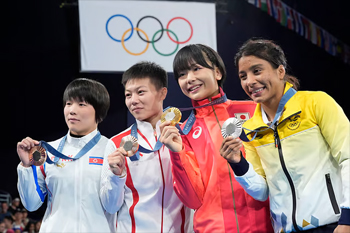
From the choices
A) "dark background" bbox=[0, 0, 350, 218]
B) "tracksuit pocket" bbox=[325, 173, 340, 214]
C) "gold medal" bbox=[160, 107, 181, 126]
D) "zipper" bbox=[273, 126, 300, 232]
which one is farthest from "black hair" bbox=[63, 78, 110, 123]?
"dark background" bbox=[0, 0, 350, 218]

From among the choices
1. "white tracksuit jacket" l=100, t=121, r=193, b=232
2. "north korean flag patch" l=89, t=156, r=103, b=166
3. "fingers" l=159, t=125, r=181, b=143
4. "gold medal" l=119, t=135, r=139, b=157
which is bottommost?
"white tracksuit jacket" l=100, t=121, r=193, b=232

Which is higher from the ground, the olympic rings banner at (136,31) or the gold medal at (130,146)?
the olympic rings banner at (136,31)

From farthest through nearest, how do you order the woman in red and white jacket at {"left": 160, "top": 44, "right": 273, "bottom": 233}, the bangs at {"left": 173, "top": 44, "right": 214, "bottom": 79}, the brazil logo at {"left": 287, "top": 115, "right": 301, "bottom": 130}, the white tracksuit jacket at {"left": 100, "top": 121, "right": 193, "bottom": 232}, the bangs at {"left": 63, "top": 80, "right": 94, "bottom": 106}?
the bangs at {"left": 63, "top": 80, "right": 94, "bottom": 106} → the bangs at {"left": 173, "top": 44, "right": 214, "bottom": 79} → the white tracksuit jacket at {"left": 100, "top": 121, "right": 193, "bottom": 232} → the woman in red and white jacket at {"left": 160, "top": 44, "right": 273, "bottom": 233} → the brazil logo at {"left": 287, "top": 115, "right": 301, "bottom": 130}

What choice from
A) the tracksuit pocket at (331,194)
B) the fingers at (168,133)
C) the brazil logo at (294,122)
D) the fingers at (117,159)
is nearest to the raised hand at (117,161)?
the fingers at (117,159)

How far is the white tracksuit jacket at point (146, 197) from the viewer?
2348 millimetres

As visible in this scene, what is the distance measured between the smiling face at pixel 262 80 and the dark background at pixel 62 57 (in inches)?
248

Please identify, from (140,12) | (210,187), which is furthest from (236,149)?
(140,12)

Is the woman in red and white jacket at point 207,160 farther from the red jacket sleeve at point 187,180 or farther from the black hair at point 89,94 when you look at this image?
the black hair at point 89,94

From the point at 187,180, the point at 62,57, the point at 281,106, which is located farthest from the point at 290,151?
the point at 62,57

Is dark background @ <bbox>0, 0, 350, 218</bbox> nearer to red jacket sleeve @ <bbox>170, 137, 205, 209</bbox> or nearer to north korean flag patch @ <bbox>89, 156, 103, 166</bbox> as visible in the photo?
north korean flag patch @ <bbox>89, 156, 103, 166</bbox>

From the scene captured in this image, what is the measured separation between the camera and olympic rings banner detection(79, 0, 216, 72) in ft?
23.2

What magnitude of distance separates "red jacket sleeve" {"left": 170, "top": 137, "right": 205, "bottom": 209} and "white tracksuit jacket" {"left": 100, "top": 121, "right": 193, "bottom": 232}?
225 millimetres

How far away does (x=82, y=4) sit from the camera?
23.3ft

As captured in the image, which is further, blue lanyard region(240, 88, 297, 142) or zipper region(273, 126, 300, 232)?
blue lanyard region(240, 88, 297, 142)
